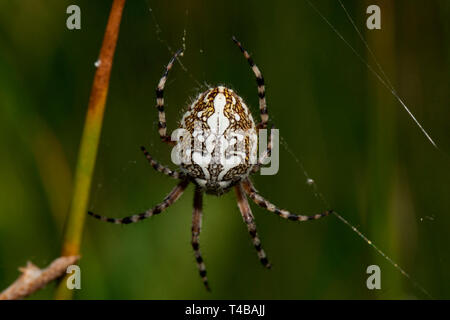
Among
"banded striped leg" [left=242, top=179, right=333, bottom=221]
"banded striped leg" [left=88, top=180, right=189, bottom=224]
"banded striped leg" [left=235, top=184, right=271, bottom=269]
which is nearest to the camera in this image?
"banded striped leg" [left=88, top=180, right=189, bottom=224]

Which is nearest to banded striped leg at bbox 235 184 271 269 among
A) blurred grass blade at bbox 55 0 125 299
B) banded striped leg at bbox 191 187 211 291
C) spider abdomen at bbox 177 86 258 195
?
banded striped leg at bbox 191 187 211 291

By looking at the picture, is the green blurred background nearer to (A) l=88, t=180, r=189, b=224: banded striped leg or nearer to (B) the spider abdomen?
(A) l=88, t=180, r=189, b=224: banded striped leg

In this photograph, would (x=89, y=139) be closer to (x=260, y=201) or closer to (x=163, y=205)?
(x=163, y=205)

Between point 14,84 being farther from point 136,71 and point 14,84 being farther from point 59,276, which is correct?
point 59,276

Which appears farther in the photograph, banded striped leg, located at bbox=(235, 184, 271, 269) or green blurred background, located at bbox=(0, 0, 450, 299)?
banded striped leg, located at bbox=(235, 184, 271, 269)

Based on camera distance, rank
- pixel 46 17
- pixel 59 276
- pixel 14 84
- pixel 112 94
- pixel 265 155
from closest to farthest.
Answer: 1. pixel 59 276
2. pixel 265 155
3. pixel 14 84
4. pixel 46 17
5. pixel 112 94

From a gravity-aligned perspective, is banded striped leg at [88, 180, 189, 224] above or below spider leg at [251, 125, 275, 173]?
below

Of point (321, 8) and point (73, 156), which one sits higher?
point (321, 8)
